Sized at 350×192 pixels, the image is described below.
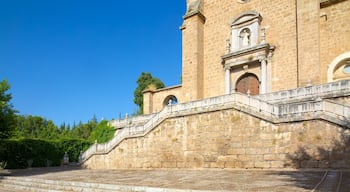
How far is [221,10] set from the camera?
756 inches

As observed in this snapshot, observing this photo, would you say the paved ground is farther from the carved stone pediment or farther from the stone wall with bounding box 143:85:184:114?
the stone wall with bounding box 143:85:184:114

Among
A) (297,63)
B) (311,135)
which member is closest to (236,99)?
(311,135)

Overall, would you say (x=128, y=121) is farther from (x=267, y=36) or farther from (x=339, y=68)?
(x=339, y=68)

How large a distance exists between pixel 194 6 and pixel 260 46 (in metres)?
6.49

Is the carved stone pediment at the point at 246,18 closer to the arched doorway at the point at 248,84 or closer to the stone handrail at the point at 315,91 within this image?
the arched doorway at the point at 248,84

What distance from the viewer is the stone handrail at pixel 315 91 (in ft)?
32.8

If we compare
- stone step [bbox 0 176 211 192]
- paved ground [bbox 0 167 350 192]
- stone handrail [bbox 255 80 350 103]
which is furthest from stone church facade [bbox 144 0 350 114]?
stone step [bbox 0 176 211 192]

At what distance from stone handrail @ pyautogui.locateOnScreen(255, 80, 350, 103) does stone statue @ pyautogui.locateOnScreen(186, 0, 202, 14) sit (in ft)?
34.0

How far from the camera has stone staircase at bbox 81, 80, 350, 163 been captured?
27.5 feet

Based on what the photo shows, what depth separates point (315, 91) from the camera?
35.0 ft

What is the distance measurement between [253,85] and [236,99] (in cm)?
730

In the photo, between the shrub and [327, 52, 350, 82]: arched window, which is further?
the shrub

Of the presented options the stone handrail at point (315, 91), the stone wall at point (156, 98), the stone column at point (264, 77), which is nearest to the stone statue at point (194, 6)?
the stone wall at point (156, 98)

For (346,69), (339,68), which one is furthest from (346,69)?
(339,68)
